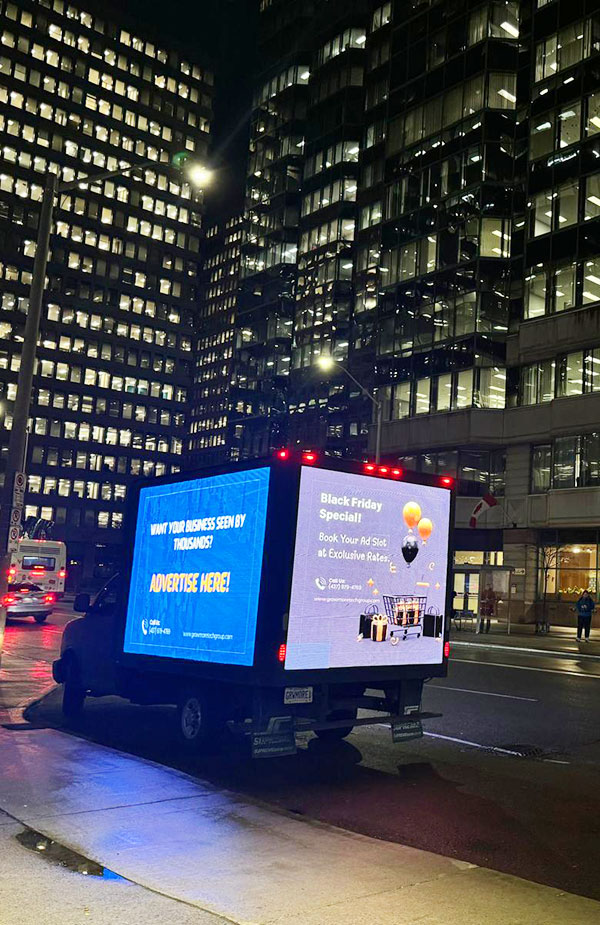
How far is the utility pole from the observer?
1446 cm

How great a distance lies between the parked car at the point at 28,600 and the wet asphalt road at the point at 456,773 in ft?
48.3

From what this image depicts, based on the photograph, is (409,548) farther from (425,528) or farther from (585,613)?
(585,613)

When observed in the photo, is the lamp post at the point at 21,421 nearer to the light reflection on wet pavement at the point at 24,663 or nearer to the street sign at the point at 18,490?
the street sign at the point at 18,490

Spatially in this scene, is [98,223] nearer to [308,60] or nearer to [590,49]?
[308,60]

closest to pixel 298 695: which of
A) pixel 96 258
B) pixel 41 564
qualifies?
pixel 41 564

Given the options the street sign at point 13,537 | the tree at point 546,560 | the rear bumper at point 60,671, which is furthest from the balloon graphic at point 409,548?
the tree at point 546,560

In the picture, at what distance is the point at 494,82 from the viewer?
47094mm

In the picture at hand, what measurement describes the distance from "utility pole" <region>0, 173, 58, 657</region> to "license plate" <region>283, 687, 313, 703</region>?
6.76m

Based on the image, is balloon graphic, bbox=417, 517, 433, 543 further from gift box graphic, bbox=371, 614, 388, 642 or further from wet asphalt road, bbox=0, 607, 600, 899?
wet asphalt road, bbox=0, 607, 600, 899

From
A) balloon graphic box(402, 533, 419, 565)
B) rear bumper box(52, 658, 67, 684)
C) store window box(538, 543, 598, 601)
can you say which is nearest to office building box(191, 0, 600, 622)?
store window box(538, 543, 598, 601)

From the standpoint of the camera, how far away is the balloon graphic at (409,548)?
33.2 feet

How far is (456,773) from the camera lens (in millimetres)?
9641

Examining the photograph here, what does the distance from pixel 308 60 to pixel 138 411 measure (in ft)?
179

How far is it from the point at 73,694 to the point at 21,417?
4910mm
